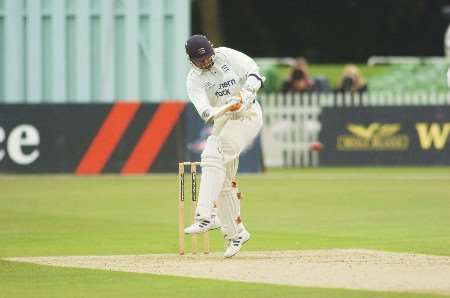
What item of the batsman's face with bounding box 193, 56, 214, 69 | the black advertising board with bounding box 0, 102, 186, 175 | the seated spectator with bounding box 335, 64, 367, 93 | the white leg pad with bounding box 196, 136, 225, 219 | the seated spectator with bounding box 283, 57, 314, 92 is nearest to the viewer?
the white leg pad with bounding box 196, 136, 225, 219

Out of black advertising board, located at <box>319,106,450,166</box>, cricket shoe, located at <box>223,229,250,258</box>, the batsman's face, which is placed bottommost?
black advertising board, located at <box>319,106,450,166</box>

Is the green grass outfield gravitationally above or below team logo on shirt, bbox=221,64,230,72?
below

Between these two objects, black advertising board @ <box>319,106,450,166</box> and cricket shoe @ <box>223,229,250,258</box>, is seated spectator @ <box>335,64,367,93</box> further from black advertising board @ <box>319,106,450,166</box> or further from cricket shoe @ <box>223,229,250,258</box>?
cricket shoe @ <box>223,229,250,258</box>

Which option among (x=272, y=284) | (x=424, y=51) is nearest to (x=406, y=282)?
(x=272, y=284)

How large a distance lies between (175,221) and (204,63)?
4.58 m

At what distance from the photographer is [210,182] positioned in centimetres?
1238

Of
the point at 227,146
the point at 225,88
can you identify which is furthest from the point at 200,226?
the point at 225,88

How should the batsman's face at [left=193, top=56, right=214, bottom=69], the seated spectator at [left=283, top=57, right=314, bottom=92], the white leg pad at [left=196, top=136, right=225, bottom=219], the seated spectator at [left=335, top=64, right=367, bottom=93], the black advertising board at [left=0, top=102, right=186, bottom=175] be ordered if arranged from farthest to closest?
the seated spectator at [left=335, top=64, right=367, bottom=93]
the seated spectator at [left=283, top=57, right=314, bottom=92]
the black advertising board at [left=0, top=102, right=186, bottom=175]
the batsman's face at [left=193, top=56, right=214, bottom=69]
the white leg pad at [left=196, top=136, right=225, bottom=219]

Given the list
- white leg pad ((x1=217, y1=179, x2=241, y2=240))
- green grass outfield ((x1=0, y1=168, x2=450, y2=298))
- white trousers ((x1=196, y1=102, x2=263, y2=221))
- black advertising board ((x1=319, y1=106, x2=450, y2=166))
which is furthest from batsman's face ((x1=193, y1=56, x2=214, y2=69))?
black advertising board ((x1=319, y1=106, x2=450, y2=166))

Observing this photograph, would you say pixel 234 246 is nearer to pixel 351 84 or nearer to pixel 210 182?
pixel 210 182

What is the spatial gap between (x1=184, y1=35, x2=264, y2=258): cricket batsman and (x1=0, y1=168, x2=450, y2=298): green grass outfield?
→ 3.46 ft

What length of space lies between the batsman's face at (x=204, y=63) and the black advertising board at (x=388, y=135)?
1500cm

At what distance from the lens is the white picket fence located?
Answer: 27.8m

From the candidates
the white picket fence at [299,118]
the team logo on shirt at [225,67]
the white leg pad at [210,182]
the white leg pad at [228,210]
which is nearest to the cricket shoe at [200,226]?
the white leg pad at [210,182]
